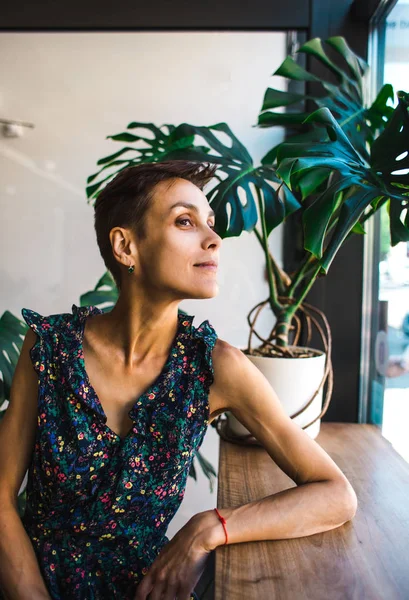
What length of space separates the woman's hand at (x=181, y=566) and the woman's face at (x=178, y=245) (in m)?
0.43

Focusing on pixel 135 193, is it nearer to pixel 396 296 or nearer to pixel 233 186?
pixel 233 186

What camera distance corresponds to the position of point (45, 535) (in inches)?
42.4

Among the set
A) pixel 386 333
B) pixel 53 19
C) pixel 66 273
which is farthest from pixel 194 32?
pixel 386 333

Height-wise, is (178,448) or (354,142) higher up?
(354,142)

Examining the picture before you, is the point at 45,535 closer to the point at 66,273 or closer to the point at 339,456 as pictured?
the point at 339,456

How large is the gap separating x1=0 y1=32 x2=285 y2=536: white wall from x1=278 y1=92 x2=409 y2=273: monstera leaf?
80 centimetres

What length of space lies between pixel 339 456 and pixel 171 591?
593 millimetres

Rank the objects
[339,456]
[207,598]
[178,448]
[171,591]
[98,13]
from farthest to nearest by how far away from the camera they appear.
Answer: [98,13] < [207,598] < [339,456] < [178,448] < [171,591]

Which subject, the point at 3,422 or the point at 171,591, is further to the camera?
the point at 3,422

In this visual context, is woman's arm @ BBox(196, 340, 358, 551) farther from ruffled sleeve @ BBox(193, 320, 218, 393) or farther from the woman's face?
the woman's face

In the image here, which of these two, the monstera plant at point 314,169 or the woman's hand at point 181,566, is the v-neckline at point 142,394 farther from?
the monstera plant at point 314,169

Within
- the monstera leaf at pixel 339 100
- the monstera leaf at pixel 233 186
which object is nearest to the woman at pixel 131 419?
the monstera leaf at pixel 233 186

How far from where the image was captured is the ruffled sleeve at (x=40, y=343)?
42.8 inches

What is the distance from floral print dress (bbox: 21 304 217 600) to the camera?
1.03 metres
